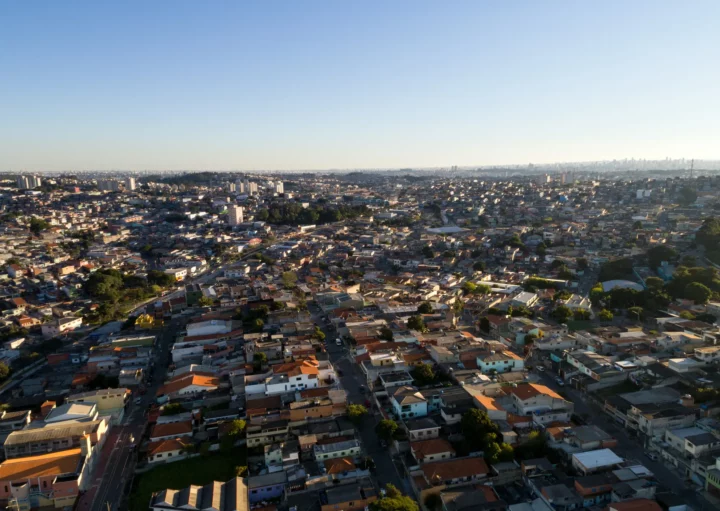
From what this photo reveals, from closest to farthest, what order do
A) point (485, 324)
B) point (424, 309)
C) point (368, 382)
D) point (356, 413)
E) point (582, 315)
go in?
1. point (356, 413)
2. point (368, 382)
3. point (485, 324)
4. point (582, 315)
5. point (424, 309)

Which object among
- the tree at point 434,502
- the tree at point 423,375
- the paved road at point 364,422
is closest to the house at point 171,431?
the paved road at point 364,422

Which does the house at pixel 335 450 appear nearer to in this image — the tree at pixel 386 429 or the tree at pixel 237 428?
the tree at pixel 386 429

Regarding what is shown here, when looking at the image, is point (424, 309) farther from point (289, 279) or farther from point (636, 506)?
point (636, 506)

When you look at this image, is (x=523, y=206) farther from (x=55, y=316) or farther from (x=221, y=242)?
(x=55, y=316)

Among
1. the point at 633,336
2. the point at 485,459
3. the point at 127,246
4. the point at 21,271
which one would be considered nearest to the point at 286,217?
the point at 127,246

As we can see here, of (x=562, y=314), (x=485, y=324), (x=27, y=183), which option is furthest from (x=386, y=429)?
(x=27, y=183)

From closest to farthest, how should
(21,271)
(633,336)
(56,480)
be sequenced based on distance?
(56,480)
(633,336)
(21,271)
